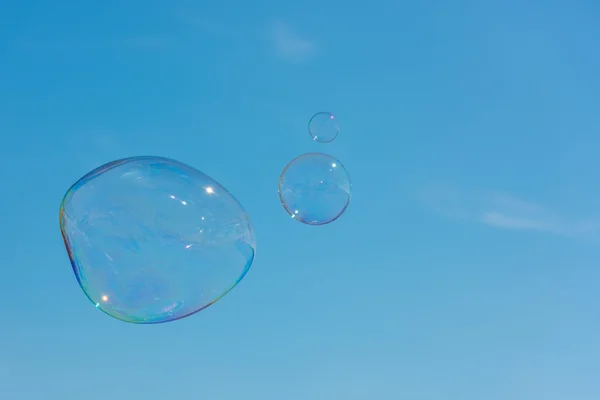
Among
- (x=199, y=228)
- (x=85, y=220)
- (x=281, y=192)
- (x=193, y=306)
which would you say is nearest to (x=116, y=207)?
(x=85, y=220)

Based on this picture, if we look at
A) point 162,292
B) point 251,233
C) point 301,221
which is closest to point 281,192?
point 301,221

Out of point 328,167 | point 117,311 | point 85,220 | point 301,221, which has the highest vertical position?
point 328,167

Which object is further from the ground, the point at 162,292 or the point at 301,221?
the point at 301,221

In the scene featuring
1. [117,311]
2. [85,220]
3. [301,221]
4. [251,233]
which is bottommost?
[117,311]

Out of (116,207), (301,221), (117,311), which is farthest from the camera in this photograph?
(301,221)

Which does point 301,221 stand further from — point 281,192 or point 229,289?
point 229,289

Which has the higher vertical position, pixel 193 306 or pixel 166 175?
pixel 166 175

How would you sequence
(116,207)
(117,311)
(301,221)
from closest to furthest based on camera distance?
(116,207), (117,311), (301,221)

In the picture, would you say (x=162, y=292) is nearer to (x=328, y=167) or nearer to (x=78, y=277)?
(x=78, y=277)

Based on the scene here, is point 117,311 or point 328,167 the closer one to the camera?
point 117,311
